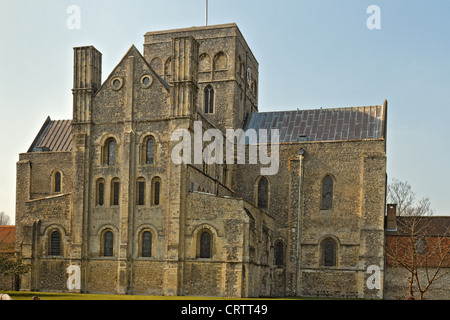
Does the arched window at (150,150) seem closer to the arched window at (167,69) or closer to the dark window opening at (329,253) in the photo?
the arched window at (167,69)

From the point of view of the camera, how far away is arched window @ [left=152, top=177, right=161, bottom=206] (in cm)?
3756

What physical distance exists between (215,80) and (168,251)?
2046 cm

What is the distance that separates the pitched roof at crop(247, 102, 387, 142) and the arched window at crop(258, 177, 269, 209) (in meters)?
4.11

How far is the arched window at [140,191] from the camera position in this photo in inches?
1492

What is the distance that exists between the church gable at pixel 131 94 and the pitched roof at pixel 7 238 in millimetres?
12889

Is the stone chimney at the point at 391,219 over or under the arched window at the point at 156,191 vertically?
under

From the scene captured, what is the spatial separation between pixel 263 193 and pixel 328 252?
7.38m

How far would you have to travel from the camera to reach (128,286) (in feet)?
121

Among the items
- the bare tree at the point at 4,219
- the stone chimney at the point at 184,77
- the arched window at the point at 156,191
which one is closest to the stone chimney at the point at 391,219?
the stone chimney at the point at 184,77

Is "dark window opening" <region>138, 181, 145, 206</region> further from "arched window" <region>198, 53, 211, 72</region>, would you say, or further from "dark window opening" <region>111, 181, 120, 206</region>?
"arched window" <region>198, 53, 211, 72</region>

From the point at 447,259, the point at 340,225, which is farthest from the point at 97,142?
the point at 447,259

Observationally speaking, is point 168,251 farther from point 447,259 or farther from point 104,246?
point 447,259

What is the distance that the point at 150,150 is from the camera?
126ft

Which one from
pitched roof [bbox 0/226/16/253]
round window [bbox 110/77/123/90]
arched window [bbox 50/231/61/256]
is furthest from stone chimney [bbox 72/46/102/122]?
pitched roof [bbox 0/226/16/253]
